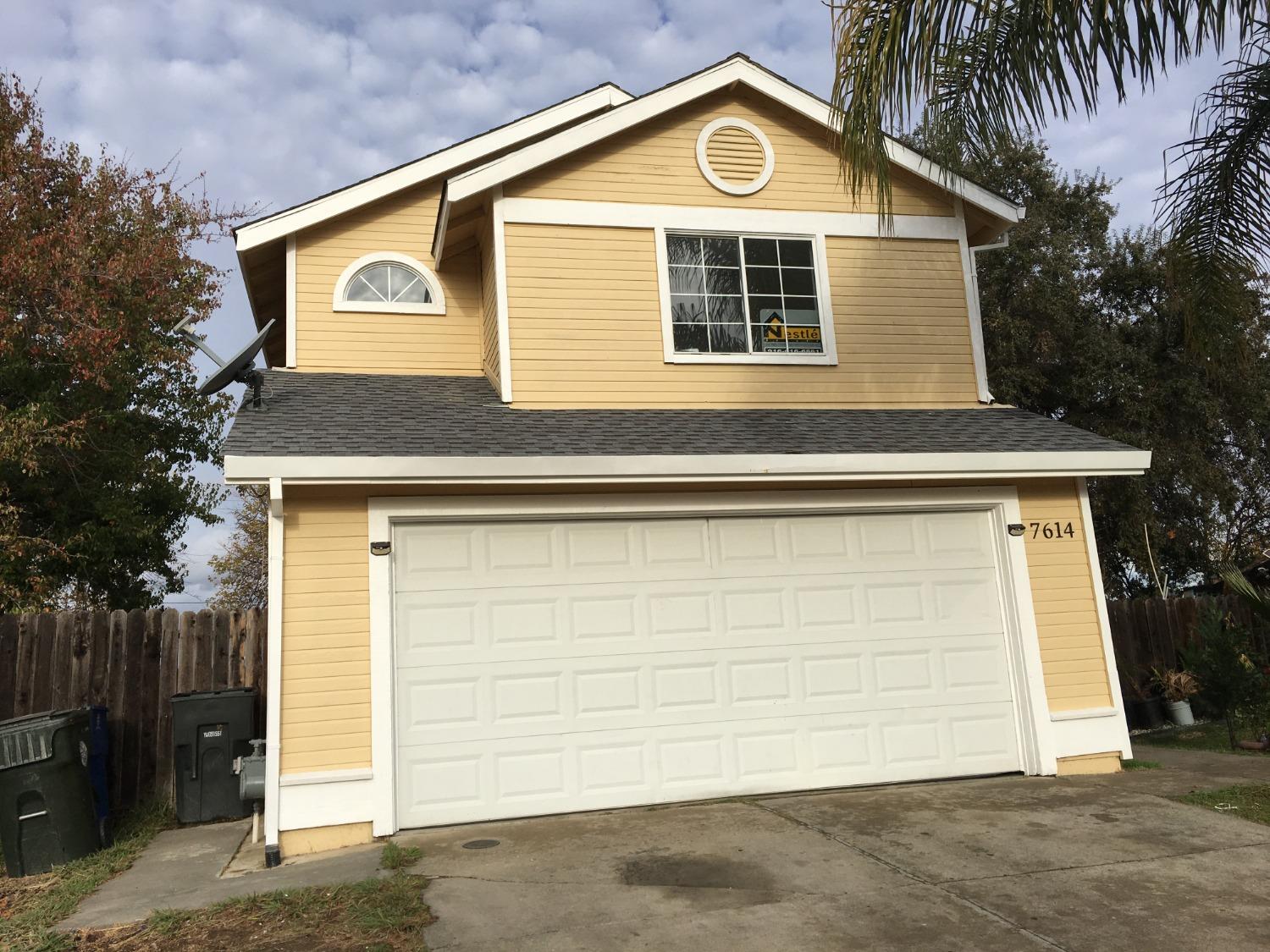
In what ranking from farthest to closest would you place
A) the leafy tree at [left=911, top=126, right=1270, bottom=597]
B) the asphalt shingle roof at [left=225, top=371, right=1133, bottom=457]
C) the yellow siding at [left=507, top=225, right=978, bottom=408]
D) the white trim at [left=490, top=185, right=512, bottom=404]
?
the leafy tree at [left=911, top=126, right=1270, bottom=597] → the yellow siding at [left=507, top=225, right=978, bottom=408] → the white trim at [left=490, top=185, right=512, bottom=404] → the asphalt shingle roof at [left=225, top=371, right=1133, bottom=457]

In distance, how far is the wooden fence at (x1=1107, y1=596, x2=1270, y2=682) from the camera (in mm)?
11627

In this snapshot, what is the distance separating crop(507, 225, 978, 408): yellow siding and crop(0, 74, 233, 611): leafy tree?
713 cm

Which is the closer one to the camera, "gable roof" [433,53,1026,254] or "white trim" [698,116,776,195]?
"gable roof" [433,53,1026,254]

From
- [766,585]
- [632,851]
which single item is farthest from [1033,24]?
[632,851]

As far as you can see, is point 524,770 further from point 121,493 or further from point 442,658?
point 121,493

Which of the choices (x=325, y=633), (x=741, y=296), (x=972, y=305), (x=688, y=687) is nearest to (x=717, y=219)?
(x=741, y=296)

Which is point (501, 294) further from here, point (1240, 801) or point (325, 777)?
point (1240, 801)

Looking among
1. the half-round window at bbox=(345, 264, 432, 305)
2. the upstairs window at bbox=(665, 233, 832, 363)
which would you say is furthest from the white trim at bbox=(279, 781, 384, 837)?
the half-round window at bbox=(345, 264, 432, 305)

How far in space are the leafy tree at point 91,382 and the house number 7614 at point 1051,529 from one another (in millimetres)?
11518

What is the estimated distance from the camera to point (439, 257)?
9.80m

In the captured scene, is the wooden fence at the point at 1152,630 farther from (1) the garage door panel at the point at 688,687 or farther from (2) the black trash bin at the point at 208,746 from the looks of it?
(2) the black trash bin at the point at 208,746

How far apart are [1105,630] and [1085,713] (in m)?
0.77

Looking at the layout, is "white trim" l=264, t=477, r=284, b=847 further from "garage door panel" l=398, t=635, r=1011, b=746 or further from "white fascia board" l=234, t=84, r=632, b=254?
"white fascia board" l=234, t=84, r=632, b=254

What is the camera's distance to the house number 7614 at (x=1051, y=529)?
8305 mm
